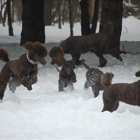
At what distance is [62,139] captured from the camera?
486 cm

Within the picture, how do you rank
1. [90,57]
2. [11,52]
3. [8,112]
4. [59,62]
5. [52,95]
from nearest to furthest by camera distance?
[8,112], [52,95], [59,62], [90,57], [11,52]

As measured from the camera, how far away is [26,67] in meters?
7.16

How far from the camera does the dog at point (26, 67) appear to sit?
272 inches

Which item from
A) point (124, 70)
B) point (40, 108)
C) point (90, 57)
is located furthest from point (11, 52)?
point (40, 108)

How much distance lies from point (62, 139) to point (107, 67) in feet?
20.9

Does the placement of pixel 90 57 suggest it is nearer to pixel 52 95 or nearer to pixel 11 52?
pixel 11 52

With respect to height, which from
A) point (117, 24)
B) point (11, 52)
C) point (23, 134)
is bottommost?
point (11, 52)

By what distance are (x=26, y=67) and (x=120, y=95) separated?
202 centimetres

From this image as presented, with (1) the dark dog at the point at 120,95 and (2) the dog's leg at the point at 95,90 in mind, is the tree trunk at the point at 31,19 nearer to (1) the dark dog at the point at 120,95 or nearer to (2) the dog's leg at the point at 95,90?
(2) the dog's leg at the point at 95,90

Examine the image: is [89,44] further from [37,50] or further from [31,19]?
→ [31,19]

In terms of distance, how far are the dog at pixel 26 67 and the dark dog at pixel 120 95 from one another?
1501mm

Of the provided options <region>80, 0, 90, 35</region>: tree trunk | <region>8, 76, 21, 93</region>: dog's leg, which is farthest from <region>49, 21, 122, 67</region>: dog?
<region>80, 0, 90, 35</region>: tree trunk

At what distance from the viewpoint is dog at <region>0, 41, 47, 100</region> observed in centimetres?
691

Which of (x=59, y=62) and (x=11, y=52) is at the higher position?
(x=59, y=62)
